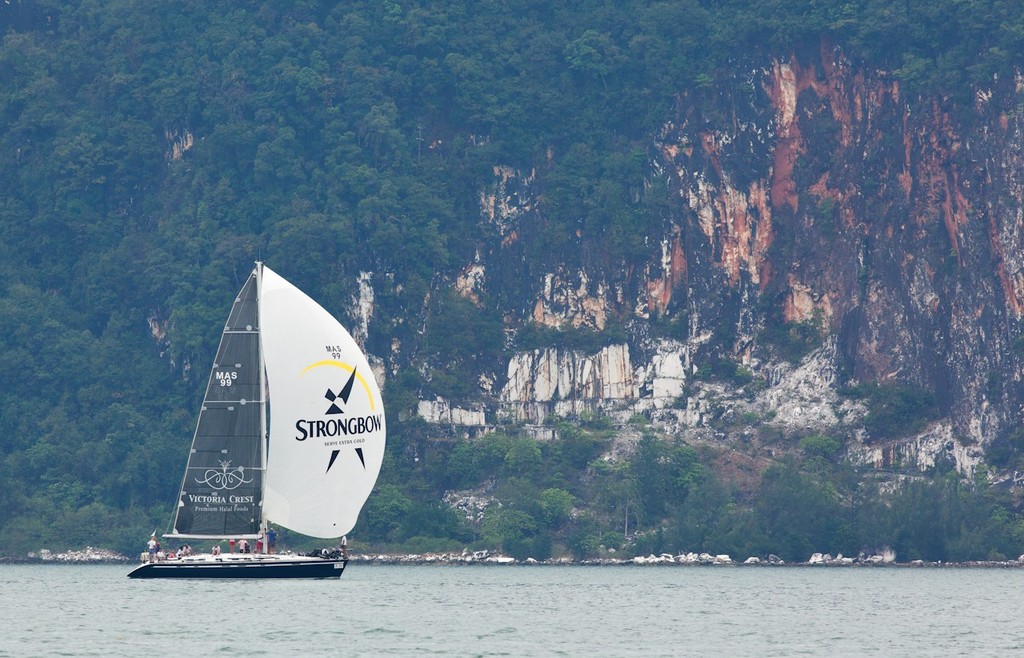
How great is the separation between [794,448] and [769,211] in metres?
14.2

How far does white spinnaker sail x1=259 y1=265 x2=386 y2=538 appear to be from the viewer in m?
61.1

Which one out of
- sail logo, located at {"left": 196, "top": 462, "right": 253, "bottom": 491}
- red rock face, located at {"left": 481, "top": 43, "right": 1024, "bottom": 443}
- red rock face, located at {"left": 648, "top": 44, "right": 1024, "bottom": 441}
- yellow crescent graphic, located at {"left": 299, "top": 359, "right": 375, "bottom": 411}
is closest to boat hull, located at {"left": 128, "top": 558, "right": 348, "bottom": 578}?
sail logo, located at {"left": 196, "top": 462, "right": 253, "bottom": 491}

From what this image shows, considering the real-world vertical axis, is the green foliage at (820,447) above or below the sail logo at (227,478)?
above

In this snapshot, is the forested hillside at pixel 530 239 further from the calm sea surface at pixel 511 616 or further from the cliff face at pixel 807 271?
the calm sea surface at pixel 511 616

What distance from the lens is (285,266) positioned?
108m

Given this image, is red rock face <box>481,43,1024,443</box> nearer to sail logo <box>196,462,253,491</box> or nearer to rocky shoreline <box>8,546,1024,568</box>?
rocky shoreline <box>8,546,1024,568</box>

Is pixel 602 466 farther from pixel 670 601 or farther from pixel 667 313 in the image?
pixel 670 601

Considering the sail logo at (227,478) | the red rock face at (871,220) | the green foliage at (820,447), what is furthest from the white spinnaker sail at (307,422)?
the red rock face at (871,220)

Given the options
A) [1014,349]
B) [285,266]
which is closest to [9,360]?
[285,266]

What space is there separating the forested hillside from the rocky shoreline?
2.71ft

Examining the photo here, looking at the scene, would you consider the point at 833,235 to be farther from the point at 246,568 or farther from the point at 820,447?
the point at 246,568

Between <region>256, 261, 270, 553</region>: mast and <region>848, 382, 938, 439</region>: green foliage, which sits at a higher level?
<region>848, 382, 938, 439</region>: green foliage

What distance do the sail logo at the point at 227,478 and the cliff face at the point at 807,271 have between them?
160 ft

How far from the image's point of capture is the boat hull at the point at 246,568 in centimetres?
6022
